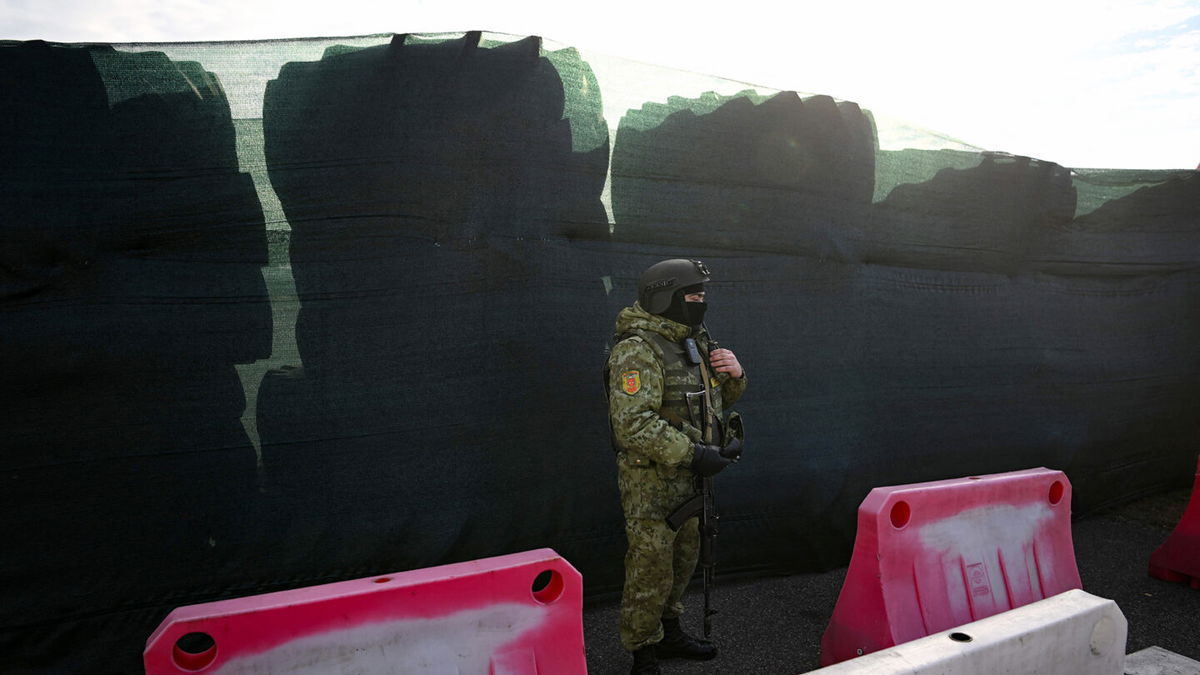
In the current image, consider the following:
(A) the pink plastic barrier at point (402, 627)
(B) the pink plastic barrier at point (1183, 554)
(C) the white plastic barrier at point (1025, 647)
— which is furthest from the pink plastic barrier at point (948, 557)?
(A) the pink plastic barrier at point (402, 627)

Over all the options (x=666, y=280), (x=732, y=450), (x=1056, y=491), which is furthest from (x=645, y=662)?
(x=1056, y=491)

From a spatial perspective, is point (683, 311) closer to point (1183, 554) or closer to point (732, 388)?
point (732, 388)

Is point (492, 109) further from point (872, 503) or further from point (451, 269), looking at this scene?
point (872, 503)

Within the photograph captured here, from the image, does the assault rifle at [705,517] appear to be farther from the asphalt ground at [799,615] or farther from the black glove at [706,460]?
the asphalt ground at [799,615]

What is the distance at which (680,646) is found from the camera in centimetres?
349

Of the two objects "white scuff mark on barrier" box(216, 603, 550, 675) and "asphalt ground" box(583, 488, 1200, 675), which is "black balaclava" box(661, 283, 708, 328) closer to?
"white scuff mark on barrier" box(216, 603, 550, 675)

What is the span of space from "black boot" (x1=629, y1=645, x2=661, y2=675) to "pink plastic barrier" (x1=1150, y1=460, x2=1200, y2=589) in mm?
3297

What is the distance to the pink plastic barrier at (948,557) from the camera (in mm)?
3238

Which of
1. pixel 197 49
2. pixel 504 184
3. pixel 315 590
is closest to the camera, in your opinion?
pixel 315 590

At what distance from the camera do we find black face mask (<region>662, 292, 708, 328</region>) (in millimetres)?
3371

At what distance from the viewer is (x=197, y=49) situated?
3365 millimetres

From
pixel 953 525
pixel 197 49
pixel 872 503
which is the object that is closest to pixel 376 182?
pixel 197 49

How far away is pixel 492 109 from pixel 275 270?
1.27 m

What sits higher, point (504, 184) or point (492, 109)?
point (492, 109)
